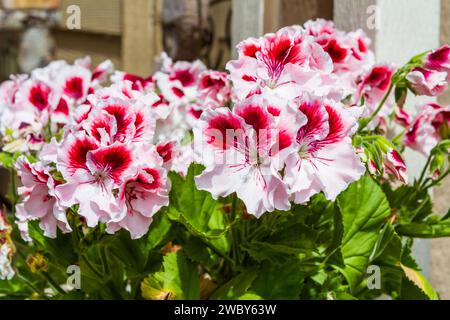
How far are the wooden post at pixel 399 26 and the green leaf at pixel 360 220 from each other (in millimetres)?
357

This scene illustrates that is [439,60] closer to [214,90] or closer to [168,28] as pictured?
[214,90]

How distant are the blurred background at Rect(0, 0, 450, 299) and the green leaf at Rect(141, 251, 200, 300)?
553 mm

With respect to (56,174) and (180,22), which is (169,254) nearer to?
(56,174)

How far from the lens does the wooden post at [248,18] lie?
1790 millimetres

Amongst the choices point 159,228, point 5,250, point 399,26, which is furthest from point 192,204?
point 399,26

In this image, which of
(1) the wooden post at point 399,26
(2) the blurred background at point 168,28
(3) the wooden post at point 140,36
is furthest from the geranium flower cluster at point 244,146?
(3) the wooden post at point 140,36

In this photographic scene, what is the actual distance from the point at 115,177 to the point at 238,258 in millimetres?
239

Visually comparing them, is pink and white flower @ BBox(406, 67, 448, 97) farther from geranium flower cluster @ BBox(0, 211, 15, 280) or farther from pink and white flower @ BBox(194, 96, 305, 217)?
geranium flower cluster @ BBox(0, 211, 15, 280)

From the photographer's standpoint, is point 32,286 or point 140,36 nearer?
point 32,286

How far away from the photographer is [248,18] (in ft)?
5.97

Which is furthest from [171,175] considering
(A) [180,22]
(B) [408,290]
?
(A) [180,22]

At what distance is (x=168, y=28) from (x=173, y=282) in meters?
Result: 1.72

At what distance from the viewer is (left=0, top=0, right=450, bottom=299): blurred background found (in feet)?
4.65
